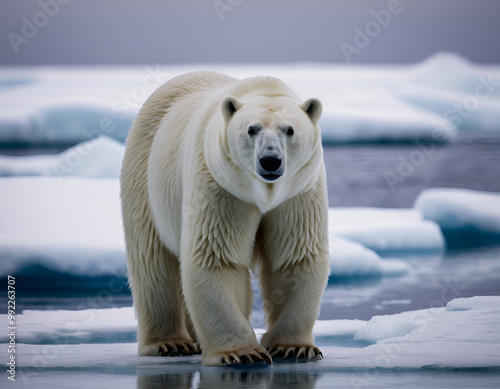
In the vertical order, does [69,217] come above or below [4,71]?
below

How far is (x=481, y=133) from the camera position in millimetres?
13641

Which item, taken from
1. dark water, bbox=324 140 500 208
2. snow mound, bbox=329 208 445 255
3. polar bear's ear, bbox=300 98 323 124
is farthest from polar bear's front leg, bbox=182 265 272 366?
dark water, bbox=324 140 500 208

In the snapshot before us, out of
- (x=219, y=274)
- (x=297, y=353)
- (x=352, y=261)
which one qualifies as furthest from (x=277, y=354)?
(x=352, y=261)

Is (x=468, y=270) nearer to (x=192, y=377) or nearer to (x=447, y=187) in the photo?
(x=447, y=187)

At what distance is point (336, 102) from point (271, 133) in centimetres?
901

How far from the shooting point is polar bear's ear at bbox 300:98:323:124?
12.3ft

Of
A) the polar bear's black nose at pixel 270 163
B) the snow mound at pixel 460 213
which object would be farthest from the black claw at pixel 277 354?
the snow mound at pixel 460 213

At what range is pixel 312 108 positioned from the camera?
3.76 meters

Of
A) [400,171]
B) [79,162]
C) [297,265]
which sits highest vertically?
[400,171]

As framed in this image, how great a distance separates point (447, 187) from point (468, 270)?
4.02 m

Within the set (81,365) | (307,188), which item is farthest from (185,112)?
(81,365)

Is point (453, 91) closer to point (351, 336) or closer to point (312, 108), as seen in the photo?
point (351, 336)

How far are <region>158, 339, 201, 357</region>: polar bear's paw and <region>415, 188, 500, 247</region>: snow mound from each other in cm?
569

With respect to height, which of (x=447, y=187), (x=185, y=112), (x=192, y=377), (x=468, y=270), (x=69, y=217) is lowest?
(x=192, y=377)
